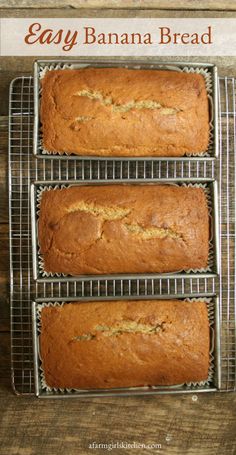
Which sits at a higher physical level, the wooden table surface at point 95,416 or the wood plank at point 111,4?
the wood plank at point 111,4

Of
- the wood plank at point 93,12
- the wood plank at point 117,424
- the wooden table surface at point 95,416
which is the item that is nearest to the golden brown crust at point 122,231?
the wooden table surface at point 95,416

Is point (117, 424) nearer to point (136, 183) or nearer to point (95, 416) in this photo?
point (95, 416)

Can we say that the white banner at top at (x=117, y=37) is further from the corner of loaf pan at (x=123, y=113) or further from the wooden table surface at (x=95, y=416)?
the corner of loaf pan at (x=123, y=113)

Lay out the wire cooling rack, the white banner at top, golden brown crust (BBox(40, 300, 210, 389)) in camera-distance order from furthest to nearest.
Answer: the white banner at top, the wire cooling rack, golden brown crust (BBox(40, 300, 210, 389))

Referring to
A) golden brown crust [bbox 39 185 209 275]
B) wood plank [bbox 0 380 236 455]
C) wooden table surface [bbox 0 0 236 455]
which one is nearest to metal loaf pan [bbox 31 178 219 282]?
golden brown crust [bbox 39 185 209 275]

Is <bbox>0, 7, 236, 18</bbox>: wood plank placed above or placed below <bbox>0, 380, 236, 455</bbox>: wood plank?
above

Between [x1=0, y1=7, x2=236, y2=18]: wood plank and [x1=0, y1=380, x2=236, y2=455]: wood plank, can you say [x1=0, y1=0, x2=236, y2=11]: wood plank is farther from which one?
[x1=0, y1=380, x2=236, y2=455]: wood plank

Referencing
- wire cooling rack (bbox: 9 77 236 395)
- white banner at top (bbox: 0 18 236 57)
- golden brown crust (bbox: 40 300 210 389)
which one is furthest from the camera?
white banner at top (bbox: 0 18 236 57)
